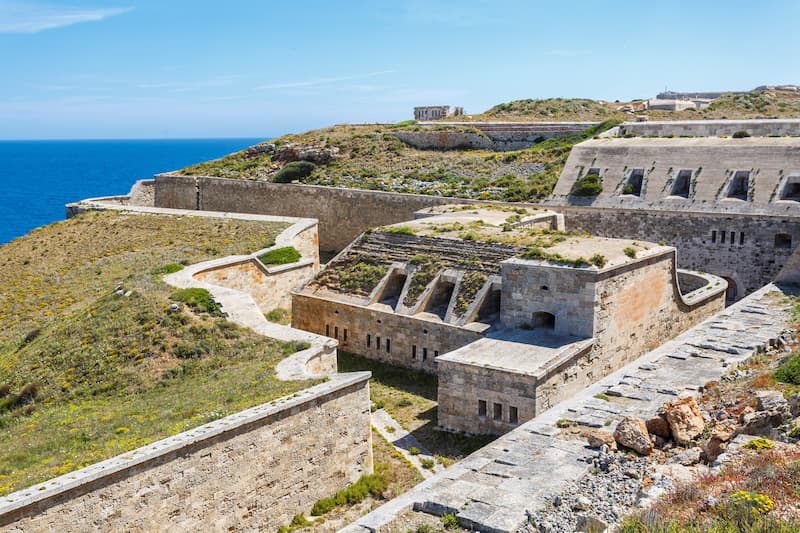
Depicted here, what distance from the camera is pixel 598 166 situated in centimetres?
3341

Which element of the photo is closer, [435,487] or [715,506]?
[715,506]

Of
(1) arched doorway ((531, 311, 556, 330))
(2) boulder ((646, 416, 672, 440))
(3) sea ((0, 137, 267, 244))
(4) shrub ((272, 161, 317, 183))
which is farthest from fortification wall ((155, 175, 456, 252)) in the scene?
(3) sea ((0, 137, 267, 244))

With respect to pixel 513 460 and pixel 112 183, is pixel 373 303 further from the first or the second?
pixel 112 183

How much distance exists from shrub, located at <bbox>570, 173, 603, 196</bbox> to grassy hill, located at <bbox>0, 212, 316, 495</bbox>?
15.1 m

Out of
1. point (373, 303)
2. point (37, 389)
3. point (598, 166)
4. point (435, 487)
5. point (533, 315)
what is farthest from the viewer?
point (598, 166)

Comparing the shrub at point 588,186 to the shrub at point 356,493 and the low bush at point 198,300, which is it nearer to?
the low bush at point 198,300

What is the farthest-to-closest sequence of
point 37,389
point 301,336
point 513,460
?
point 301,336
point 37,389
point 513,460

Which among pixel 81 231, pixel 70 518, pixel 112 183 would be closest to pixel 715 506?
pixel 70 518

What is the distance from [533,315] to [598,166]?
604 inches

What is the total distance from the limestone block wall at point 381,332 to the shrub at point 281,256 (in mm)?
2760

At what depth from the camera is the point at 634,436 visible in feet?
35.3

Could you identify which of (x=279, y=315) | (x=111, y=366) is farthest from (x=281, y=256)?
(x=111, y=366)

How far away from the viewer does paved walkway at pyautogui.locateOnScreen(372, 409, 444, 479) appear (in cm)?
1656

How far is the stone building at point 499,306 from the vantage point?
17906mm
